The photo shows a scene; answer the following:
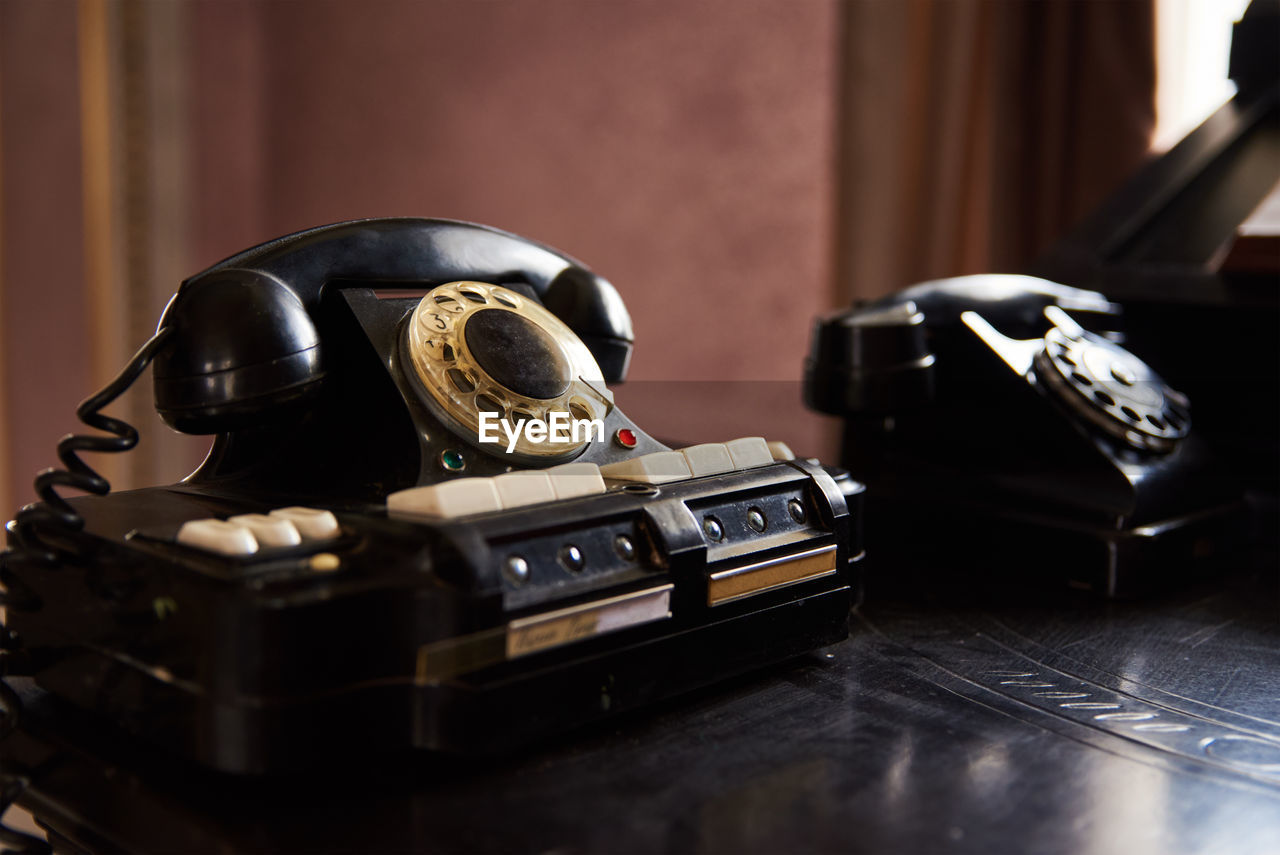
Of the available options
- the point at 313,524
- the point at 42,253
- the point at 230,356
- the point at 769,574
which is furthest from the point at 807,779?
the point at 42,253

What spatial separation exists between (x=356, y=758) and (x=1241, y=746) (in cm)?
45

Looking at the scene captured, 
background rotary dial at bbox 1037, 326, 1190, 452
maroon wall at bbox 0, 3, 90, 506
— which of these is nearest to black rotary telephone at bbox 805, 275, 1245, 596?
background rotary dial at bbox 1037, 326, 1190, 452

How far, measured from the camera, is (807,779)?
1.67 ft

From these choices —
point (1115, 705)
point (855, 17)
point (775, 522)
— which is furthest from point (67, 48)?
point (1115, 705)

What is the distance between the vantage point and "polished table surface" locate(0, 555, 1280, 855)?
0.46 meters

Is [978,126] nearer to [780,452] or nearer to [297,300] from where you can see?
[780,452]

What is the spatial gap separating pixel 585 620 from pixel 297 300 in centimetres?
26

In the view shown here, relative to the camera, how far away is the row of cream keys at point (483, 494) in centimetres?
48

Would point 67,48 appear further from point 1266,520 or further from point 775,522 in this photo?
point 1266,520

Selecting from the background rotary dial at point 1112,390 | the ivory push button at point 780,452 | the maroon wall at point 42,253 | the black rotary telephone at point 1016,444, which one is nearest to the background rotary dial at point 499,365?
the ivory push button at point 780,452

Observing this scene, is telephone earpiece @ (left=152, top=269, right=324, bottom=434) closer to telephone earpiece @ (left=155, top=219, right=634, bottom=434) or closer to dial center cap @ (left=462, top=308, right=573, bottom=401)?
telephone earpiece @ (left=155, top=219, right=634, bottom=434)

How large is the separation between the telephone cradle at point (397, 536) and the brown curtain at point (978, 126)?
90 centimetres

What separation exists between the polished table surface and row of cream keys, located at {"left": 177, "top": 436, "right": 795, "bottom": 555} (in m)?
0.11

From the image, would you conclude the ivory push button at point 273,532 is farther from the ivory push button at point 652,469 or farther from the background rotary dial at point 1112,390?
the background rotary dial at point 1112,390
